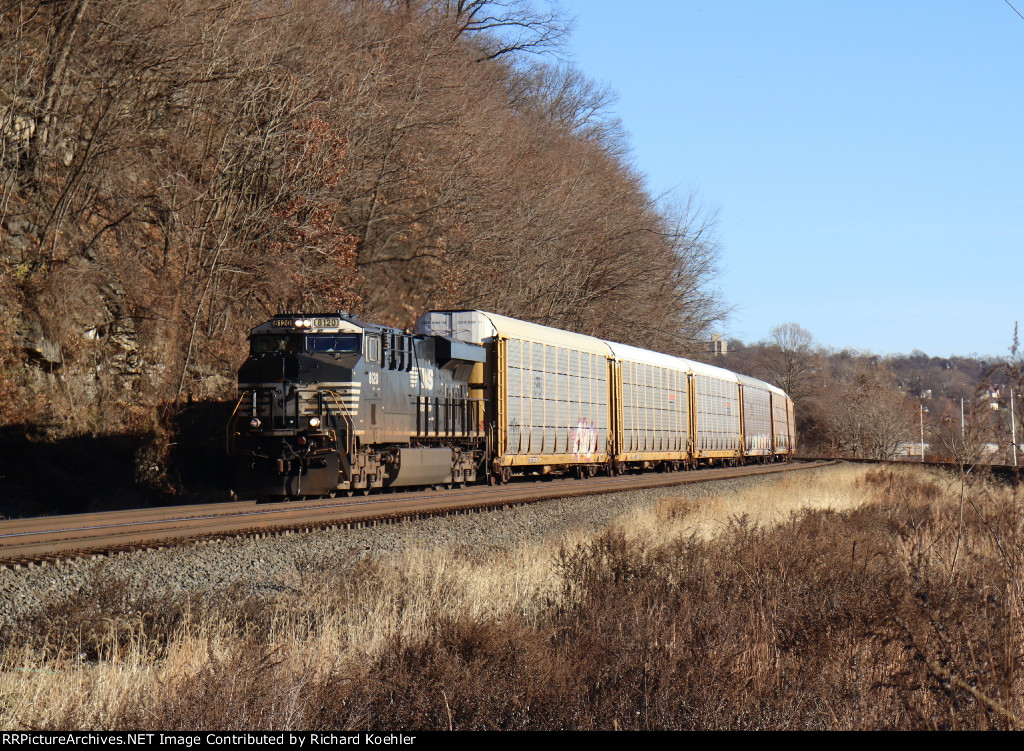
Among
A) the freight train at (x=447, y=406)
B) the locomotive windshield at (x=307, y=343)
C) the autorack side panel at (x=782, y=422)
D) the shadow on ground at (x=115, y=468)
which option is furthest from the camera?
the autorack side panel at (x=782, y=422)

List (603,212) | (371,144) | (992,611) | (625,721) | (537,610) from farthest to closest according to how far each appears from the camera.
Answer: (603,212) → (371,144) → (537,610) → (992,611) → (625,721)

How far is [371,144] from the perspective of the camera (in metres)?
29.8

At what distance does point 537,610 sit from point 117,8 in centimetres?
1829

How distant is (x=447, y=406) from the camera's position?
65.6 ft

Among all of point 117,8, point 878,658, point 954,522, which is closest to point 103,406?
point 117,8

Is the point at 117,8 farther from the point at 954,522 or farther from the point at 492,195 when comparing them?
the point at 954,522

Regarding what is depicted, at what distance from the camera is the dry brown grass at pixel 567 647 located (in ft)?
16.0

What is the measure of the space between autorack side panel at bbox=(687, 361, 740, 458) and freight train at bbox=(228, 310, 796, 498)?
135 mm

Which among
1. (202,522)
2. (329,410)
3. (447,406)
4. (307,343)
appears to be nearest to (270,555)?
(202,522)

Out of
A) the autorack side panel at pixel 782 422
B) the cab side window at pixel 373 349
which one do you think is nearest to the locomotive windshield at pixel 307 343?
the cab side window at pixel 373 349

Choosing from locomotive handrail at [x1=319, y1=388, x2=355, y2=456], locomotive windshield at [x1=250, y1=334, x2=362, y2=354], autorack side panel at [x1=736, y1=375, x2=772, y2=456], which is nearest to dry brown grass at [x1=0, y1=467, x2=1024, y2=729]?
locomotive handrail at [x1=319, y1=388, x2=355, y2=456]

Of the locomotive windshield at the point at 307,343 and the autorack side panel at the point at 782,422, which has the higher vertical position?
the locomotive windshield at the point at 307,343

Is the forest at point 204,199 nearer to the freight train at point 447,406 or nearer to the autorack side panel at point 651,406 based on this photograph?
the freight train at point 447,406

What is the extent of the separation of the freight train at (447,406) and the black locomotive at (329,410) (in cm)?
2
